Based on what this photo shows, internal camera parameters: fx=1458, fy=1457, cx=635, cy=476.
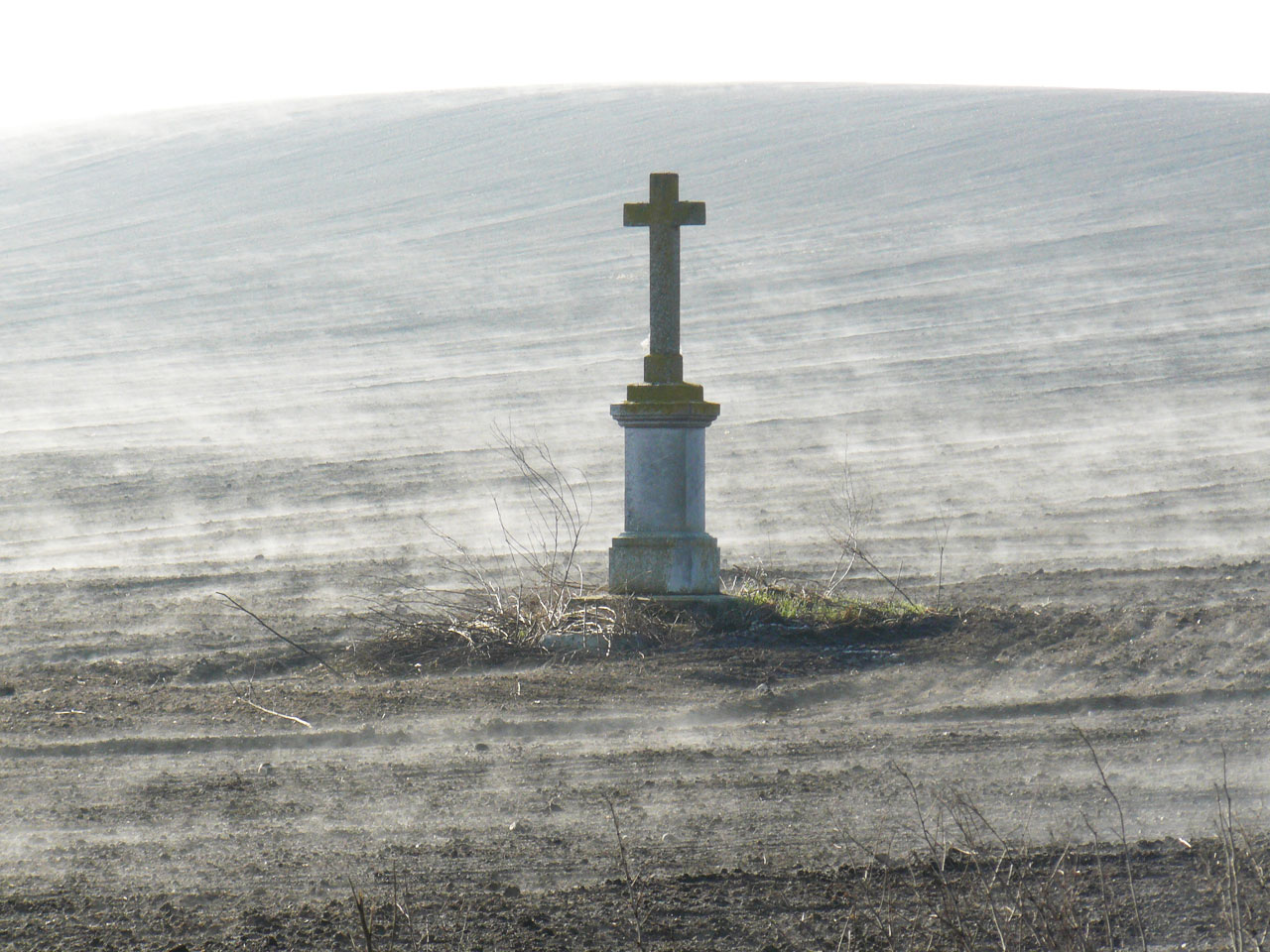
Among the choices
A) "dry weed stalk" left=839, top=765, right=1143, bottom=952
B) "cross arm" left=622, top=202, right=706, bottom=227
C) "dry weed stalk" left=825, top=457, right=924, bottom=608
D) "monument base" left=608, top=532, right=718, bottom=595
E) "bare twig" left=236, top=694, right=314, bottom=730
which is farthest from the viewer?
"dry weed stalk" left=825, top=457, right=924, bottom=608

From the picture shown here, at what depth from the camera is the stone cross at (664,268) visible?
7883 mm

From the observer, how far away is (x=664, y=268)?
Result: 799 centimetres

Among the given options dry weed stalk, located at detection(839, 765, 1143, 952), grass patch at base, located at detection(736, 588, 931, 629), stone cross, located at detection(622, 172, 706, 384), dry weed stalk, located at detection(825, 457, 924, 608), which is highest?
stone cross, located at detection(622, 172, 706, 384)

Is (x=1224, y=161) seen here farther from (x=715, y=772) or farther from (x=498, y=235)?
(x=715, y=772)

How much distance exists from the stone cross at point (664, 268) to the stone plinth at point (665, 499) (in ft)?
0.48

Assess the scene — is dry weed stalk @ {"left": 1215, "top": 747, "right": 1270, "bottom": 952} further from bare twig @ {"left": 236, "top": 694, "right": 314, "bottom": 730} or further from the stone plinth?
the stone plinth

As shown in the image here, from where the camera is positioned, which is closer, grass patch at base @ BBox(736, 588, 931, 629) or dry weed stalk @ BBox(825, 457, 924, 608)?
grass patch at base @ BBox(736, 588, 931, 629)

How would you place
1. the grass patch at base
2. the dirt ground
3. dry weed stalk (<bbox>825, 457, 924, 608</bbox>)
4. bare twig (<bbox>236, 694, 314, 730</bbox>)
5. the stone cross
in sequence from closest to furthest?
the dirt ground < bare twig (<bbox>236, 694, 314, 730</bbox>) < the grass patch at base < the stone cross < dry weed stalk (<bbox>825, 457, 924, 608</bbox>)

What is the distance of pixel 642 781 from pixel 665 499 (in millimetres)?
2964

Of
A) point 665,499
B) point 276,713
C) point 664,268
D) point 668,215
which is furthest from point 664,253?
point 276,713

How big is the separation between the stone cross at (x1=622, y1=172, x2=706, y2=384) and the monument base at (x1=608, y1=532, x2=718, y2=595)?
2.92ft

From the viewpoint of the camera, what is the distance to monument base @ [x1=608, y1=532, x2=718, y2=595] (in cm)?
762

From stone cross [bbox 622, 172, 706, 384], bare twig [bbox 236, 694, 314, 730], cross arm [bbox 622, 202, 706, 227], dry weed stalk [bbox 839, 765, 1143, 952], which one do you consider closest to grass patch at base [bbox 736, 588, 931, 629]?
stone cross [bbox 622, 172, 706, 384]

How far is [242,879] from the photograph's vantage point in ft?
13.2
